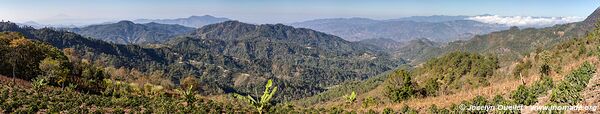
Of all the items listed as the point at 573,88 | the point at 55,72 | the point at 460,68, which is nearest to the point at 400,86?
the point at 55,72

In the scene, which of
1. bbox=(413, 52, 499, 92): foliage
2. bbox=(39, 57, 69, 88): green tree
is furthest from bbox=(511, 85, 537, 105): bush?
bbox=(413, 52, 499, 92): foliage

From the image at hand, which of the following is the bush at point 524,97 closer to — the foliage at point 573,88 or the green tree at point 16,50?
the foliage at point 573,88

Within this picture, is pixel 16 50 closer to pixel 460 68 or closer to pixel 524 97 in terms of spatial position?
pixel 524 97

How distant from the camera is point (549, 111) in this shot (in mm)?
13906

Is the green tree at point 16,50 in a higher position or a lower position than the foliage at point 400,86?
higher

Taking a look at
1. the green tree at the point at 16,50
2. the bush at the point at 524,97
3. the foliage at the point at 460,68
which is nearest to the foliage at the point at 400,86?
the foliage at the point at 460,68

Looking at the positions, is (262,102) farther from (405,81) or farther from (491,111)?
(405,81)

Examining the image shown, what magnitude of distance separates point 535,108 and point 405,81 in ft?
153

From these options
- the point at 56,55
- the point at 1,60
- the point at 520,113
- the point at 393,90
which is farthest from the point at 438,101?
the point at 56,55

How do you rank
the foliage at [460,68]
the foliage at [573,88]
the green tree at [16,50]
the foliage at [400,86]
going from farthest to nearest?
the foliage at [460,68]
the green tree at [16,50]
the foliage at [400,86]
the foliage at [573,88]

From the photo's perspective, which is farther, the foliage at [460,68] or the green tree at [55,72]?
the foliage at [460,68]

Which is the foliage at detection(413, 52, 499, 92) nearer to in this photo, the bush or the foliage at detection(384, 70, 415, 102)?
the foliage at detection(384, 70, 415, 102)

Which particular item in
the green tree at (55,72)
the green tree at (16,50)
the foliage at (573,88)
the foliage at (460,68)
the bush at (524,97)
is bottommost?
the foliage at (460,68)

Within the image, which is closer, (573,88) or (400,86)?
(573,88)
